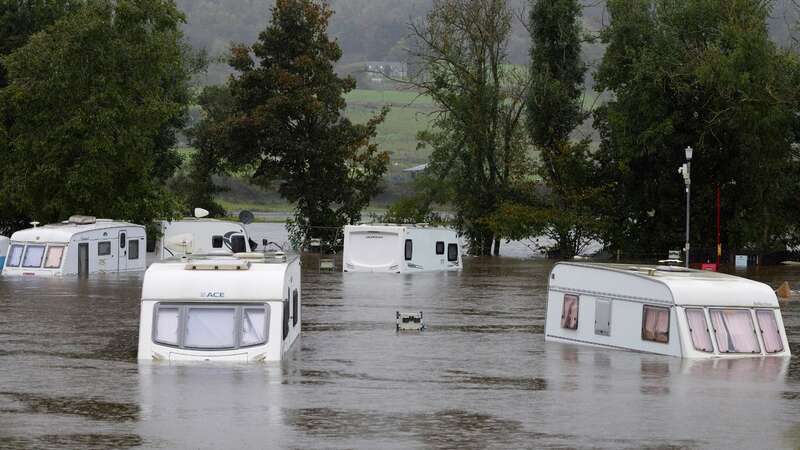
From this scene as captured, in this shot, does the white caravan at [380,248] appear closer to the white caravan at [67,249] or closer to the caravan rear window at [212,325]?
the white caravan at [67,249]

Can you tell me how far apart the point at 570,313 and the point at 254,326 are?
8138 mm

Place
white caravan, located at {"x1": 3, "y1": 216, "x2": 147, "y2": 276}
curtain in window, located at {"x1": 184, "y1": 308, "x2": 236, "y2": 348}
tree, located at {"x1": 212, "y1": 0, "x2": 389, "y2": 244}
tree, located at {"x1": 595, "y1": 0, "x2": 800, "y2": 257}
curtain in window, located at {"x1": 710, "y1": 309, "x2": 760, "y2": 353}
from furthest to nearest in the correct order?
tree, located at {"x1": 212, "y1": 0, "x2": 389, "y2": 244}, tree, located at {"x1": 595, "y1": 0, "x2": 800, "y2": 257}, white caravan, located at {"x1": 3, "y1": 216, "x2": 147, "y2": 276}, curtain in window, located at {"x1": 710, "y1": 309, "x2": 760, "y2": 353}, curtain in window, located at {"x1": 184, "y1": 308, "x2": 236, "y2": 348}

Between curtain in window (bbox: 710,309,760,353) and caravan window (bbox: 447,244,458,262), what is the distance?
33.7 meters

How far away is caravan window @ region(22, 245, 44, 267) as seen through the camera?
53.2 metres

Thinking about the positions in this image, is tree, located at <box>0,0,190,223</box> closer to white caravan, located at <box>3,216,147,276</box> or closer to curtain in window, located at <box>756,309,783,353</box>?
white caravan, located at <box>3,216,147,276</box>

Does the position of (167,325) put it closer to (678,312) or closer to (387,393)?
(387,393)

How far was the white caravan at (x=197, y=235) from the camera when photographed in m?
60.2

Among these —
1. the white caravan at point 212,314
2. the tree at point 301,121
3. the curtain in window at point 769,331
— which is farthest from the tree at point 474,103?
the white caravan at point 212,314

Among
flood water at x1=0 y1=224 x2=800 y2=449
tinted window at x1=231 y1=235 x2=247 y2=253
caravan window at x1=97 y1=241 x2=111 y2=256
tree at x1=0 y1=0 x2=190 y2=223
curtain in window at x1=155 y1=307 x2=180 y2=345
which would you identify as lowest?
flood water at x1=0 y1=224 x2=800 y2=449

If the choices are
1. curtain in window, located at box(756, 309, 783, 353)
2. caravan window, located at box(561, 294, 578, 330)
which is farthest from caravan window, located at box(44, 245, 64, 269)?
curtain in window, located at box(756, 309, 783, 353)

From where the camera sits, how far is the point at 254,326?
28.0 metres

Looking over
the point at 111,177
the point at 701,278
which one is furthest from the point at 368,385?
the point at 111,177

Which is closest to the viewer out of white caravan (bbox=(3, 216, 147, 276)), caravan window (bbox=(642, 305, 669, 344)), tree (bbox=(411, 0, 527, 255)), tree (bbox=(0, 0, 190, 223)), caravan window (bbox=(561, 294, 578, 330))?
caravan window (bbox=(642, 305, 669, 344))

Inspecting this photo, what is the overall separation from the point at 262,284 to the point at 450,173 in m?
52.3
